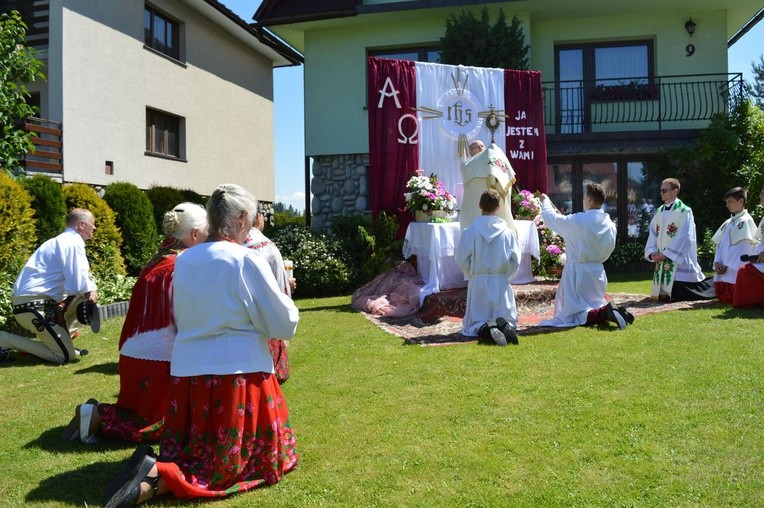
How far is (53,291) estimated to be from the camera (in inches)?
277

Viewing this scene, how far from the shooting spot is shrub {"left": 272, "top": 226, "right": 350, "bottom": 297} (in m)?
12.0

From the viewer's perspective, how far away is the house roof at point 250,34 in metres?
18.4

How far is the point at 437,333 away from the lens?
796cm

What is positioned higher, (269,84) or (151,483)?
(269,84)

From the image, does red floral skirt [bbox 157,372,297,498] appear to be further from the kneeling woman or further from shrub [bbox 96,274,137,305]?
shrub [bbox 96,274,137,305]

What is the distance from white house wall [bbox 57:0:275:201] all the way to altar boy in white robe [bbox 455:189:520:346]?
10.4m

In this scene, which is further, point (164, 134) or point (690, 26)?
point (164, 134)

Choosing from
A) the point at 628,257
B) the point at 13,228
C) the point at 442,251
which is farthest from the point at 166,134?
the point at 628,257

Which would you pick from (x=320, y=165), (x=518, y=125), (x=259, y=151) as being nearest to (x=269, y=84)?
(x=259, y=151)

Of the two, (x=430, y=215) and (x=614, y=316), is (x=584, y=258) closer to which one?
(x=614, y=316)

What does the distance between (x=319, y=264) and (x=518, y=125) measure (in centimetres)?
477

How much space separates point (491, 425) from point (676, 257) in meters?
6.63

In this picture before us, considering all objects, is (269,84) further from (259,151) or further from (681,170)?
(681,170)

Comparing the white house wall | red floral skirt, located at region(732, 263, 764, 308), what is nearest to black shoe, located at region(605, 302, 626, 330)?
red floral skirt, located at region(732, 263, 764, 308)
